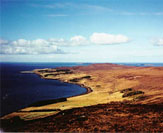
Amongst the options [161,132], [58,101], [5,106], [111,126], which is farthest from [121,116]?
[5,106]

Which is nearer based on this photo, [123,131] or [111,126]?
[123,131]

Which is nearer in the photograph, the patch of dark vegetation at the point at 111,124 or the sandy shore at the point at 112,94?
the patch of dark vegetation at the point at 111,124

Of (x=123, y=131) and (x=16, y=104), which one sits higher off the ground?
(x=123, y=131)

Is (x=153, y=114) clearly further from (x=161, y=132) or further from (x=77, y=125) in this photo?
(x=77, y=125)

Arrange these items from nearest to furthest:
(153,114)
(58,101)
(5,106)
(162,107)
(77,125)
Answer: (77,125) → (153,114) → (162,107) → (5,106) → (58,101)

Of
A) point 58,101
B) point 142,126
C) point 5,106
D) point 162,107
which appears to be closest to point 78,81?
point 58,101

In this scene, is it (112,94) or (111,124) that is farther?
(112,94)

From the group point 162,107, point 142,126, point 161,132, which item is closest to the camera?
point 161,132

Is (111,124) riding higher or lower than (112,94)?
higher

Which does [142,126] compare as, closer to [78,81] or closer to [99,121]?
[99,121]

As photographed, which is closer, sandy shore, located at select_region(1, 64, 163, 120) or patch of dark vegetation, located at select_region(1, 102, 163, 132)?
patch of dark vegetation, located at select_region(1, 102, 163, 132)
